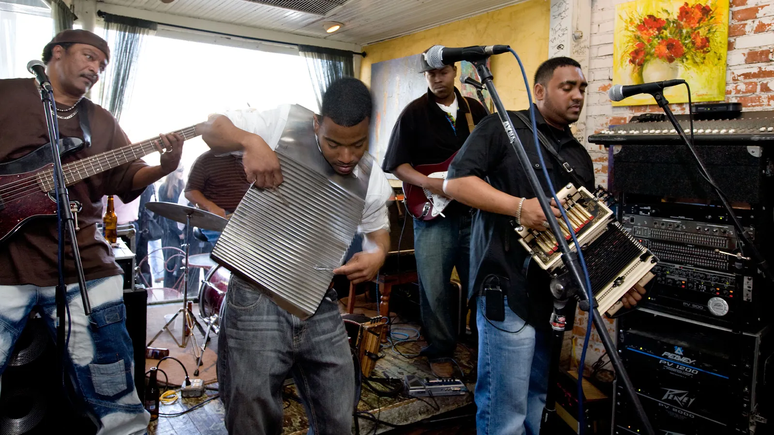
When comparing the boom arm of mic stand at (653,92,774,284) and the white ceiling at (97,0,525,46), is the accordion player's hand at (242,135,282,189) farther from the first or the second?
the white ceiling at (97,0,525,46)

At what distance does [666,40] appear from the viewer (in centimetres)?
372

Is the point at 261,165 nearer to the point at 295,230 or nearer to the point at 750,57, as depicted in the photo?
the point at 295,230

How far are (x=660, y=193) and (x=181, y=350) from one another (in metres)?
3.68

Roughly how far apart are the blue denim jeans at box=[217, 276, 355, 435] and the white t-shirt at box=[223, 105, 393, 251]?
13.9 inches

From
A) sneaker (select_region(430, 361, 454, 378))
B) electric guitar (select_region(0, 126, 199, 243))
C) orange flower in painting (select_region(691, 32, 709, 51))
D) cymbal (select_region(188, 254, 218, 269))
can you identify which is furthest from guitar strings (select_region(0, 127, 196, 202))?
orange flower in painting (select_region(691, 32, 709, 51))

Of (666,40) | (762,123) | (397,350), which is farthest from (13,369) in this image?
(666,40)

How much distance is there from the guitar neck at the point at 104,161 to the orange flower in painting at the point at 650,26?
3293 millimetres

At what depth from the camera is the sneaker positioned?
367 cm

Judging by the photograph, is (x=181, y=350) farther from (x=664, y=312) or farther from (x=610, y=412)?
(x=664, y=312)

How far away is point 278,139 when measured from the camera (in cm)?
183

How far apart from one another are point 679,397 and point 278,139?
2490mm

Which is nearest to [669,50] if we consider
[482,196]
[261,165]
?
[482,196]

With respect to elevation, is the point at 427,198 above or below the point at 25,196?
below

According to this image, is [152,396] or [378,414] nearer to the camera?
[152,396]
